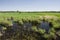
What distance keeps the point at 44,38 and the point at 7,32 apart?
8.57 metres

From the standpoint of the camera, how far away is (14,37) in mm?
37656

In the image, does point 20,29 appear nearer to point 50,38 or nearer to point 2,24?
point 2,24

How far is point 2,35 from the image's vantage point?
38875 millimetres

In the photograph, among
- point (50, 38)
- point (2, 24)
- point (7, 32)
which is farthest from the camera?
point (2, 24)

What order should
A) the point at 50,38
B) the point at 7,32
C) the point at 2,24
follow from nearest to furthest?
1. the point at 50,38
2. the point at 7,32
3. the point at 2,24

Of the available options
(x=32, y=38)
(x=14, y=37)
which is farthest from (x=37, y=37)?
(x=14, y=37)

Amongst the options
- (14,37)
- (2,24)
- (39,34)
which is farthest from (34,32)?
(2,24)

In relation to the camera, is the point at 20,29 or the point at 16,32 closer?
the point at 16,32

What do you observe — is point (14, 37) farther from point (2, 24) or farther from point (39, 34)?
point (2, 24)

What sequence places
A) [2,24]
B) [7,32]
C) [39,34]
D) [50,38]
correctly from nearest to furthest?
1. [50,38]
2. [39,34]
3. [7,32]
4. [2,24]

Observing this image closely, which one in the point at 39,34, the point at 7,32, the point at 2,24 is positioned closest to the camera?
the point at 39,34

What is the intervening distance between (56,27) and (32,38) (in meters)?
6.77

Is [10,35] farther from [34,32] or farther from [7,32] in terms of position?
[34,32]

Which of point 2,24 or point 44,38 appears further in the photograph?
point 2,24
